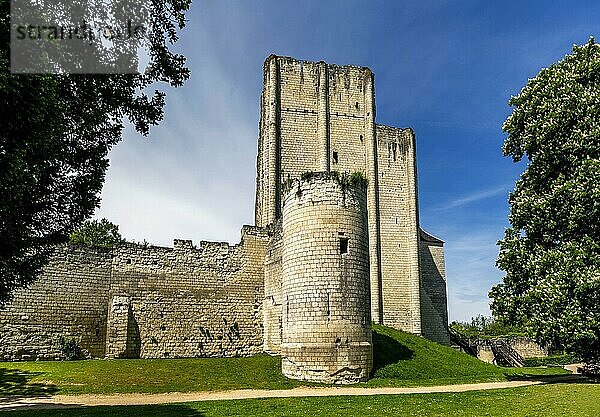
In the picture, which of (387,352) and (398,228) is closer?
(387,352)

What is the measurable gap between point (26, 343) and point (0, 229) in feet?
49.6

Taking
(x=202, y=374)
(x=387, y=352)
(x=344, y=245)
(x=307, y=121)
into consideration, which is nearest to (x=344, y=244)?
(x=344, y=245)

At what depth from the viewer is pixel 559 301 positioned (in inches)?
617

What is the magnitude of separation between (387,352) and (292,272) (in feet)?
20.3

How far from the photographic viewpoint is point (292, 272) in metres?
18.6

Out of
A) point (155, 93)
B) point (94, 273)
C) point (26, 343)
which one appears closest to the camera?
point (155, 93)

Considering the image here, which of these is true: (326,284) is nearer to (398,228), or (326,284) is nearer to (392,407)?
(392,407)

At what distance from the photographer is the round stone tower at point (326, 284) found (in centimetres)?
1716

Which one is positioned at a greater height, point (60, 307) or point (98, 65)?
point (98, 65)

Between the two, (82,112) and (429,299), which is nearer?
(82,112)

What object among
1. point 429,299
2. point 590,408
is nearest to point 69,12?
point 590,408

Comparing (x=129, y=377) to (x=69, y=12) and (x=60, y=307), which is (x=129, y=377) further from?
(x=69, y=12)

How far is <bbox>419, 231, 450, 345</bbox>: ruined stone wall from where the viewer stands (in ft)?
118

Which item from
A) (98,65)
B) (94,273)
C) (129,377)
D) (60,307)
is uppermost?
(98,65)
